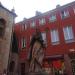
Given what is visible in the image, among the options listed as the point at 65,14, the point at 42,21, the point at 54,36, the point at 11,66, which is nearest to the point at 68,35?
the point at 54,36

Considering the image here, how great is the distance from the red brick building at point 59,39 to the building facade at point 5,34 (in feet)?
15.4

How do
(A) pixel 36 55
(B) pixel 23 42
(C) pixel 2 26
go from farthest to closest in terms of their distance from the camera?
(B) pixel 23 42 < (C) pixel 2 26 < (A) pixel 36 55

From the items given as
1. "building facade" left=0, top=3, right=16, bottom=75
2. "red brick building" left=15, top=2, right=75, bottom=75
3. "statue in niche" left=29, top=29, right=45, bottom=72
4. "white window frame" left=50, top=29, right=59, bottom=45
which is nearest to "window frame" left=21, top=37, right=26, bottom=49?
"red brick building" left=15, top=2, right=75, bottom=75

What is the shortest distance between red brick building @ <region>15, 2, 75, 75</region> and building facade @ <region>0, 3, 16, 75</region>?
4706mm

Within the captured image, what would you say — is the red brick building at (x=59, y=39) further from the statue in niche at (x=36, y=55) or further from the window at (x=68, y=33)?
the statue in niche at (x=36, y=55)

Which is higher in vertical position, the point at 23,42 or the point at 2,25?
the point at 2,25

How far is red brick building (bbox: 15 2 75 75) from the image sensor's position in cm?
1588

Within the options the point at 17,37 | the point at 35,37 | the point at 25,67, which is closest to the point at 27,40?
the point at 17,37

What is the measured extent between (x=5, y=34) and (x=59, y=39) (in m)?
6.62

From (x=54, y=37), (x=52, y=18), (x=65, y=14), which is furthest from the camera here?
(x=52, y=18)

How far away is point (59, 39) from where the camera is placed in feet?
56.6

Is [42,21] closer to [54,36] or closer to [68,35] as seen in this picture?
[54,36]

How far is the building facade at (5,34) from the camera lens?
1540 cm

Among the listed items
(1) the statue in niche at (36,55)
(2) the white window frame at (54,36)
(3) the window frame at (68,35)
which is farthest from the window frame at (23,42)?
(1) the statue in niche at (36,55)
